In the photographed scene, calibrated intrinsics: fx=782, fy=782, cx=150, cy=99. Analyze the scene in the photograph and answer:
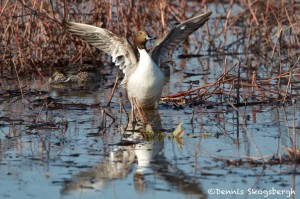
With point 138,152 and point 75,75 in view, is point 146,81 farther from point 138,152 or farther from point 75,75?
point 75,75

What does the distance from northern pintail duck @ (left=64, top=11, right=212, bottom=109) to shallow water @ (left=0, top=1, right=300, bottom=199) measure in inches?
11.4

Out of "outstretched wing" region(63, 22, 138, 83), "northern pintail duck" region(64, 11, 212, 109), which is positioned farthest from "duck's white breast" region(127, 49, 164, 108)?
"outstretched wing" region(63, 22, 138, 83)

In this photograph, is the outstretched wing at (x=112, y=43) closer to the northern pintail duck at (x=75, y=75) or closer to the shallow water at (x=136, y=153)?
the shallow water at (x=136, y=153)

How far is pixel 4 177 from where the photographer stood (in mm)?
6066

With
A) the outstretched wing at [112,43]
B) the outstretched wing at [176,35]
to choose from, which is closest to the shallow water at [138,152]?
the outstretched wing at [112,43]

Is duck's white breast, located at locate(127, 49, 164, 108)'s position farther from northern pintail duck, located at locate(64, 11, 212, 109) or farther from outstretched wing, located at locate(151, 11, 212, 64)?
outstretched wing, located at locate(151, 11, 212, 64)

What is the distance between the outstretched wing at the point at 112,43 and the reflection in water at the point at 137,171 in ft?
6.34

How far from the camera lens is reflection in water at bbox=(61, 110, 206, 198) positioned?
5789 mm

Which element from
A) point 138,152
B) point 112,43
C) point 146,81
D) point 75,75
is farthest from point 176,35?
point 138,152

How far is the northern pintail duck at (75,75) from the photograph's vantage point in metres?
10.5

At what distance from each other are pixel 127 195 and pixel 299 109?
3.63 metres

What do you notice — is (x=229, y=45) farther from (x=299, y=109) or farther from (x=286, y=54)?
(x=299, y=109)

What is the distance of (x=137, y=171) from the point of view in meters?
6.19

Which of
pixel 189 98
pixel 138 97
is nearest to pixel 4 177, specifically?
pixel 138 97
